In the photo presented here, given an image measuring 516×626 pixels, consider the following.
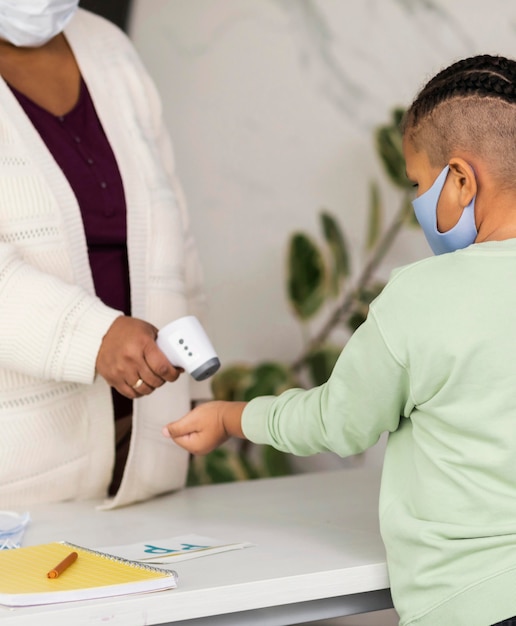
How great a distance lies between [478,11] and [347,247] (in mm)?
662

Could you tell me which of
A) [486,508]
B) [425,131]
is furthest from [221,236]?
[486,508]

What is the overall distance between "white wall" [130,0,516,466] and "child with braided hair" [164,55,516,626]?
141cm

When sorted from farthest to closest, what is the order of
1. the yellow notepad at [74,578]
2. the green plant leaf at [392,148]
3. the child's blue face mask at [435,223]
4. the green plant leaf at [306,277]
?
the green plant leaf at [306,277] < the green plant leaf at [392,148] < the child's blue face mask at [435,223] < the yellow notepad at [74,578]

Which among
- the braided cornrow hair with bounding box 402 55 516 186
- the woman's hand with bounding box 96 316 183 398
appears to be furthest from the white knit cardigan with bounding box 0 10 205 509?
the braided cornrow hair with bounding box 402 55 516 186

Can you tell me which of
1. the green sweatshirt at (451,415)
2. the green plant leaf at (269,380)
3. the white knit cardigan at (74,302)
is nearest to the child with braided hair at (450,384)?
the green sweatshirt at (451,415)

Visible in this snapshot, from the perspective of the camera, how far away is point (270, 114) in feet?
8.47

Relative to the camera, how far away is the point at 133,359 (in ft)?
4.22

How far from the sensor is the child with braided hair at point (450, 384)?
0.98 m

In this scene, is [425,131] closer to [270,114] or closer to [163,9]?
[270,114]

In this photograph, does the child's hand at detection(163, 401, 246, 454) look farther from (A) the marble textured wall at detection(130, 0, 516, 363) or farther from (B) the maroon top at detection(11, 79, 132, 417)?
(A) the marble textured wall at detection(130, 0, 516, 363)

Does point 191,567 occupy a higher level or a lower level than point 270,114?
lower

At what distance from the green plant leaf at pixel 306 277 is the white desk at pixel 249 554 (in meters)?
0.92

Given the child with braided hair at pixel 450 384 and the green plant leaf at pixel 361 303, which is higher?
the child with braided hair at pixel 450 384

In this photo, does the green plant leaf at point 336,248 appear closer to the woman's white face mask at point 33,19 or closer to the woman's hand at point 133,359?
the woman's white face mask at point 33,19
